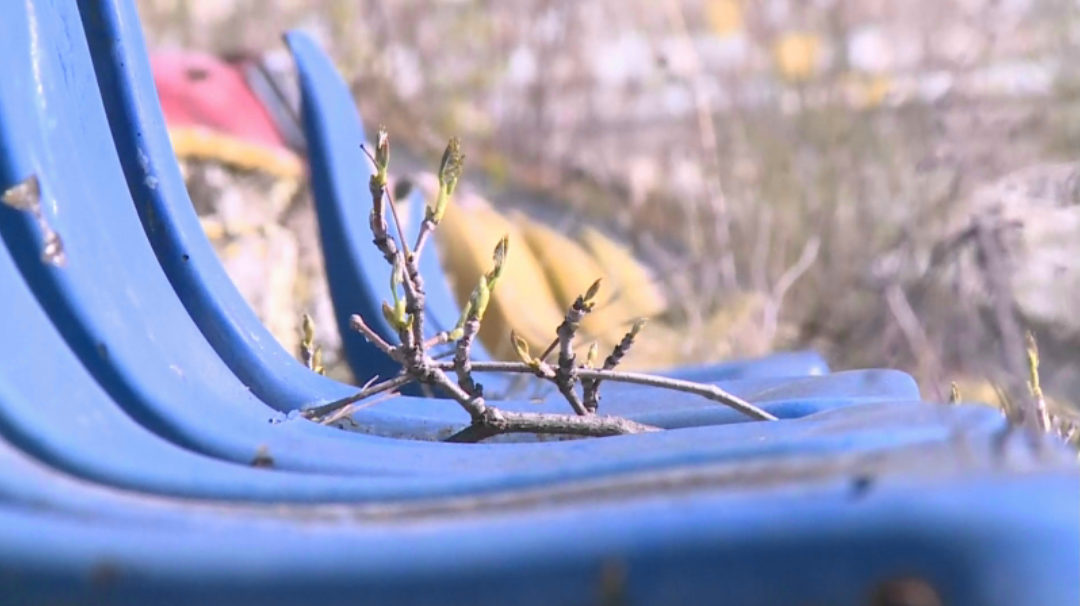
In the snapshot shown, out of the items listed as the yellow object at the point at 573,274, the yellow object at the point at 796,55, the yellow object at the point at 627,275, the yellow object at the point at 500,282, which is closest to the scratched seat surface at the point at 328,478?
the yellow object at the point at 500,282

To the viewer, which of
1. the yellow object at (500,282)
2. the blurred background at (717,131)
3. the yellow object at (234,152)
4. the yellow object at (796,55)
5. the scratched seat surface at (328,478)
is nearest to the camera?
the scratched seat surface at (328,478)

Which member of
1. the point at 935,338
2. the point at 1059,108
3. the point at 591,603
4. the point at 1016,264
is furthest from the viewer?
the point at 1059,108

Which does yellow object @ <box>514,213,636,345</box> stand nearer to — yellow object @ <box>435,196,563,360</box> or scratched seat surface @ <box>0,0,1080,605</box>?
yellow object @ <box>435,196,563,360</box>

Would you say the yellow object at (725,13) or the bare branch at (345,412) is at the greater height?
the yellow object at (725,13)

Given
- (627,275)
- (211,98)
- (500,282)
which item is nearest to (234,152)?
(211,98)

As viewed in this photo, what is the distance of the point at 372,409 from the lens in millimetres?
665

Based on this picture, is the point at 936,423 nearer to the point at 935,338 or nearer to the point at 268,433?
the point at 268,433

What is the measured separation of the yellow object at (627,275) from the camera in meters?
2.50

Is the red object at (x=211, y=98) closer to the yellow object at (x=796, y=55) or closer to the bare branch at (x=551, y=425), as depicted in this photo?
the yellow object at (x=796, y=55)

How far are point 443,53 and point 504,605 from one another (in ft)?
9.42

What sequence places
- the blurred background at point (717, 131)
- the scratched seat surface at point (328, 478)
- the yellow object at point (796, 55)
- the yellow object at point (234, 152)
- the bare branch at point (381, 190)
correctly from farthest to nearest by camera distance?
the yellow object at point (796, 55), the blurred background at point (717, 131), the yellow object at point (234, 152), the bare branch at point (381, 190), the scratched seat surface at point (328, 478)

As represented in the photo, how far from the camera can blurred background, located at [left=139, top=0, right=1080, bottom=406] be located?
8.09 feet

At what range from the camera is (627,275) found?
2.67m

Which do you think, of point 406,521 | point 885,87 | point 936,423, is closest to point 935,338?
point 936,423
